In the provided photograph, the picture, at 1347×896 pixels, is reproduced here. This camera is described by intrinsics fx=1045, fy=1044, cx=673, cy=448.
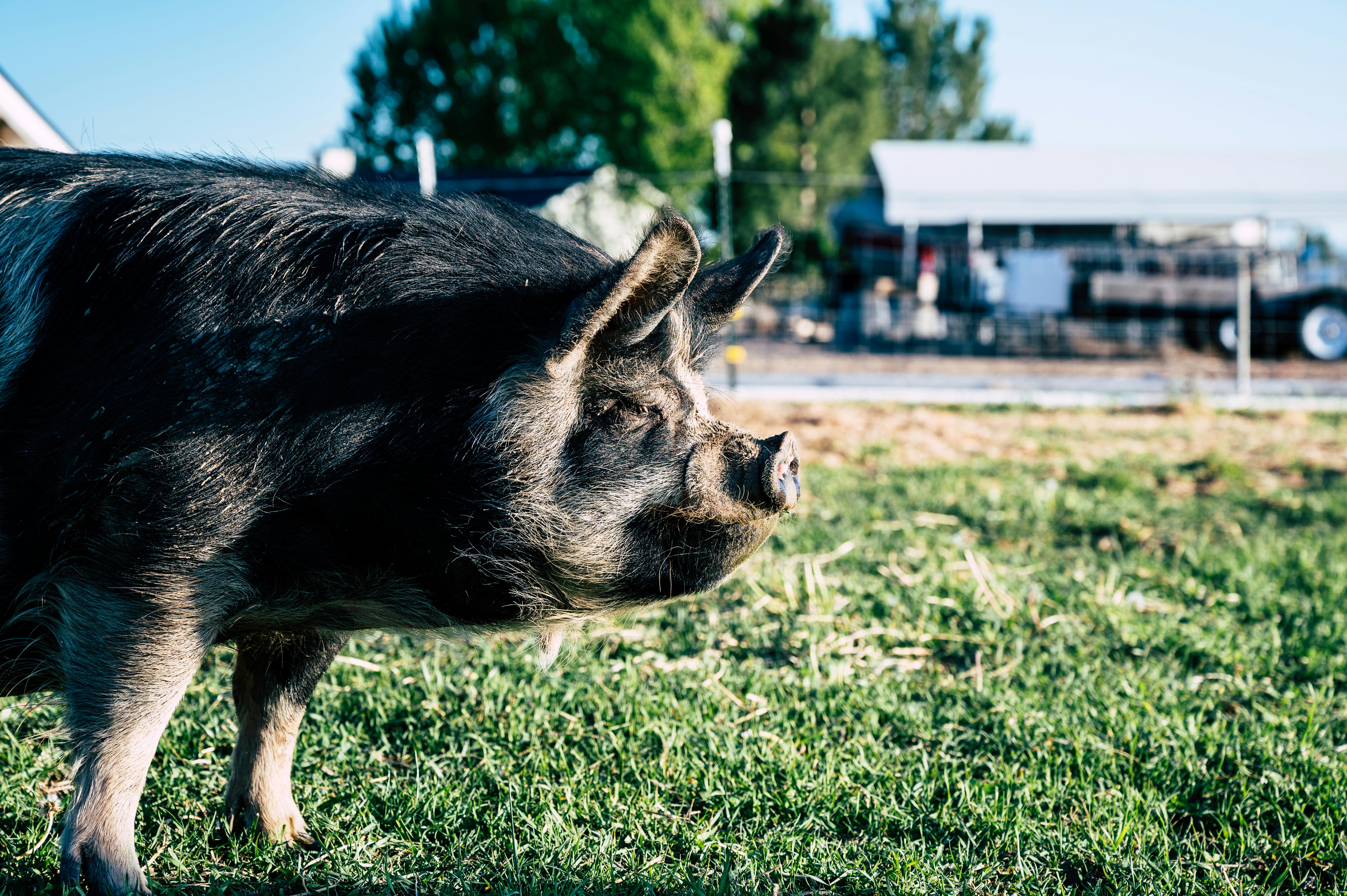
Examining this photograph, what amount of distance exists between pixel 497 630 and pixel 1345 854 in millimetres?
2136

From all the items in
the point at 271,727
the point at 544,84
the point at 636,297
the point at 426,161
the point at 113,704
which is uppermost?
the point at 544,84

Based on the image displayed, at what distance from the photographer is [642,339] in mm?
2363

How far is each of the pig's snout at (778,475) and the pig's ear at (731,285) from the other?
0.39 m

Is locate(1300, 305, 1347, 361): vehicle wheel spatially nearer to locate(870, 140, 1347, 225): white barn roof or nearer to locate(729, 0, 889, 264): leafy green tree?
locate(870, 140, 1347, 225): white barn roof

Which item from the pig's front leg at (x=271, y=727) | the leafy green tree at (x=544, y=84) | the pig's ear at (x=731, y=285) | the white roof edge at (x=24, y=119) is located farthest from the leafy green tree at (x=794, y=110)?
the pig's front leg at (x=271, y=727)

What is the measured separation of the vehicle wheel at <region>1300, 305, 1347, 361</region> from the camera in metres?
15.4

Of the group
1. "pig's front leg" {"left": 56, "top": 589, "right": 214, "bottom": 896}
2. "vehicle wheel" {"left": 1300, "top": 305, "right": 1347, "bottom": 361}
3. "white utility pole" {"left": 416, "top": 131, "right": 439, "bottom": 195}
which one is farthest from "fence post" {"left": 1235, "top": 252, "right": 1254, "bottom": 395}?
"pig's front leg" {"left": 56, "top": 589, "right": 214, "bottom": 896}

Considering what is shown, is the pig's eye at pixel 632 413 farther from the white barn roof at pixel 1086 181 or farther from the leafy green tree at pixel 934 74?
the leafy green tree at pixel 934 74

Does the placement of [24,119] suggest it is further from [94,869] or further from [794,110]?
[794,110]

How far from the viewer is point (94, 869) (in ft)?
7.24

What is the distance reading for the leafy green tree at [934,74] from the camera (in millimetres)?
58531

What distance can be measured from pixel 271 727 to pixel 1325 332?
16838 mm

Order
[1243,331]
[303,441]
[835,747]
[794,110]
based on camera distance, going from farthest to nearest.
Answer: [794,110]
[1243,331]
[835,747]
[303,441]

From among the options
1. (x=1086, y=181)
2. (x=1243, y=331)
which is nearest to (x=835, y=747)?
(x=1243, y=331)
